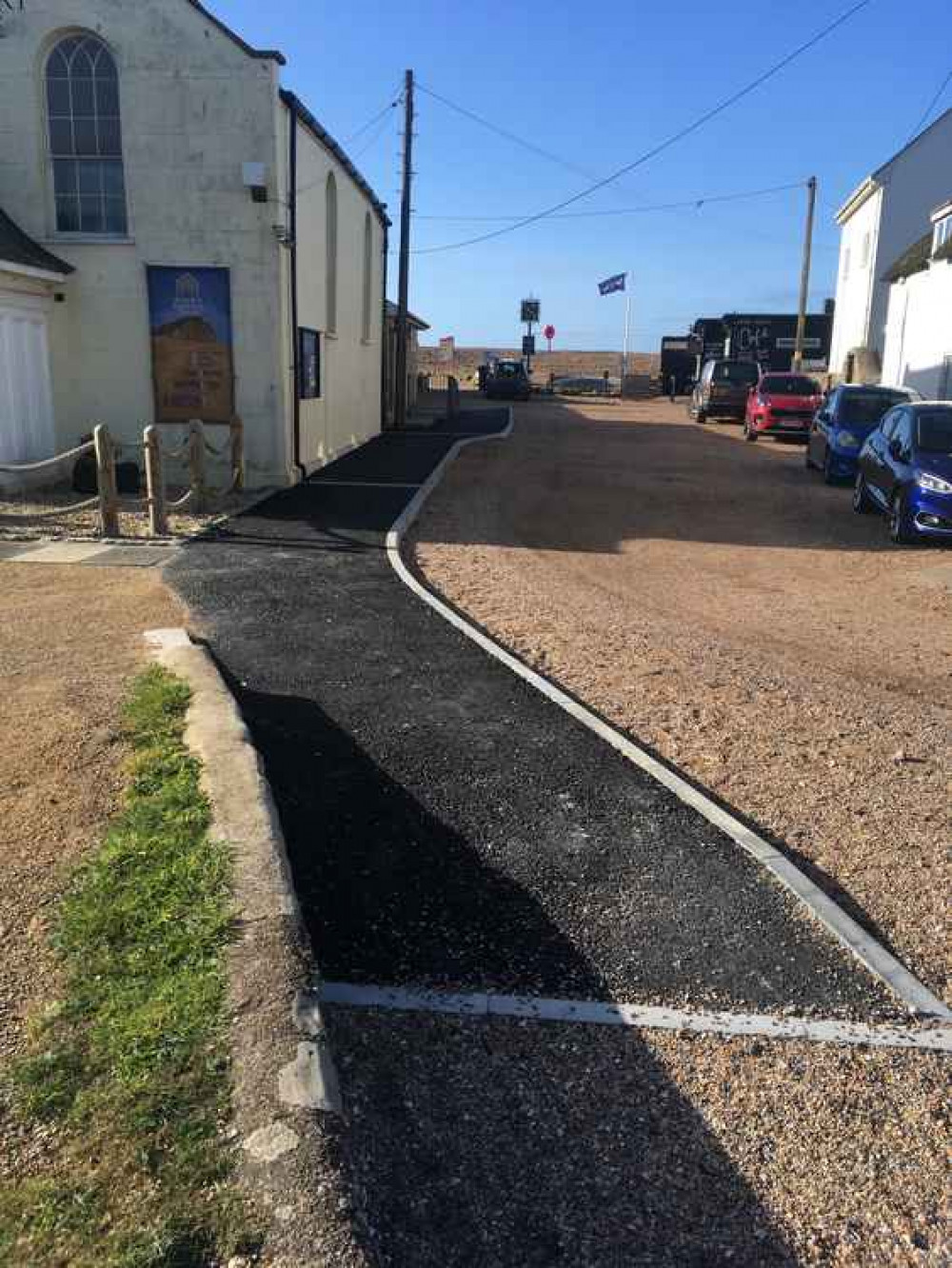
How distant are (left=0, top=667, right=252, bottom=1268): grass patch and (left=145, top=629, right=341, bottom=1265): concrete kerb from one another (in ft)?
0.19

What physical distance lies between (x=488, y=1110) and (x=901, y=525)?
1163 cm

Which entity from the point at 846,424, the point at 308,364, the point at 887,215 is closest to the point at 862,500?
the point at 846,424

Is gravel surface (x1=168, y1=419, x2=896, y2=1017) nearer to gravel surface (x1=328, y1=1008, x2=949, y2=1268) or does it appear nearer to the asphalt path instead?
the asphalt path

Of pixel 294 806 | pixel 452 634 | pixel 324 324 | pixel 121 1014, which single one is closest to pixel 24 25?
pixel 324 324

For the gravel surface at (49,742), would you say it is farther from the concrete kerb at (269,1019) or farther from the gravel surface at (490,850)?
the gravel surface at (490,850)

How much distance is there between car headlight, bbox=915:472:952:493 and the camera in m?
12.4

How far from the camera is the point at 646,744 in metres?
5.80

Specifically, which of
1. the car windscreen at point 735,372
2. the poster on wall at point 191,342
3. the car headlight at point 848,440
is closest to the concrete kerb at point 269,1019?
the poster on wall at point 191,342

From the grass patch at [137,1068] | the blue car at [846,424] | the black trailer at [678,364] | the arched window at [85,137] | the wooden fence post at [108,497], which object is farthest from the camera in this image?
the black trailer at [678,364]

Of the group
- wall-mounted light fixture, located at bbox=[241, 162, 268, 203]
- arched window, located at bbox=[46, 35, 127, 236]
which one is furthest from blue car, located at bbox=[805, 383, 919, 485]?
arched window, located at bbox=[46, 35, 127, 236]

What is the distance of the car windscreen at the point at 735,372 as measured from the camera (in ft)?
116

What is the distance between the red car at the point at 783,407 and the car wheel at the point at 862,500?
42.4ft

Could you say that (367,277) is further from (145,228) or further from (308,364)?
(145,228)

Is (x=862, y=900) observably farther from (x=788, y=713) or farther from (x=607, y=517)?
(x=607, y=517)
